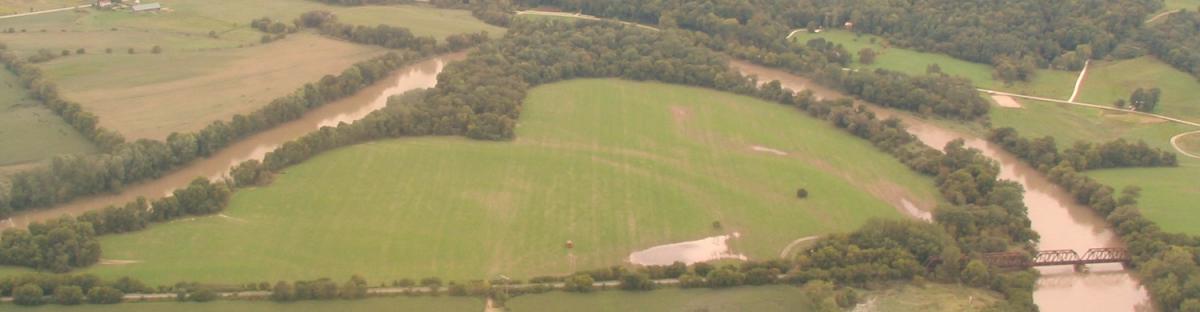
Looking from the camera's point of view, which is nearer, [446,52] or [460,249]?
[460,249]

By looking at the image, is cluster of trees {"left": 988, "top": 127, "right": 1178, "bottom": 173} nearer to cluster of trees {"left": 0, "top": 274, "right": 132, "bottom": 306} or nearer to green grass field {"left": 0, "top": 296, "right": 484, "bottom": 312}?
green grass field {"left": 0, "top": 296, "right": 484, "bottom": 312}

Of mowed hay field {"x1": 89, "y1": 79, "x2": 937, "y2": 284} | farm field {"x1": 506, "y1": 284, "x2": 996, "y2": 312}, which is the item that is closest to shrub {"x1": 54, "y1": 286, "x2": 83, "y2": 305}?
mowed hay field {"x1": 89, "y1": 79, "x2": 937, "y2": 284}

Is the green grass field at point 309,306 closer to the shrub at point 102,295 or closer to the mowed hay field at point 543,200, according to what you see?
the shrub at point 102,295

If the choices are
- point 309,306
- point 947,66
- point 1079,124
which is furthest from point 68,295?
point 947,66

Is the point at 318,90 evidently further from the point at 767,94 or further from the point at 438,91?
the point at 767,94

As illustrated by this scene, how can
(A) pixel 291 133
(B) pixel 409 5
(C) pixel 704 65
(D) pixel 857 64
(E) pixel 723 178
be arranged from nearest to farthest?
1. (E) pixel 723 178
2. (A) pixel 291 133
3. (C) pixel 704 65
4. (D) pixel 857 64
5. (B) pixel 409 5

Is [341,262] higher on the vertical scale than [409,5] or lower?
lower

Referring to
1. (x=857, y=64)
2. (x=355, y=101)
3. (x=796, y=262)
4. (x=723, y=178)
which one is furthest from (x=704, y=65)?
(x=796, y=262)
